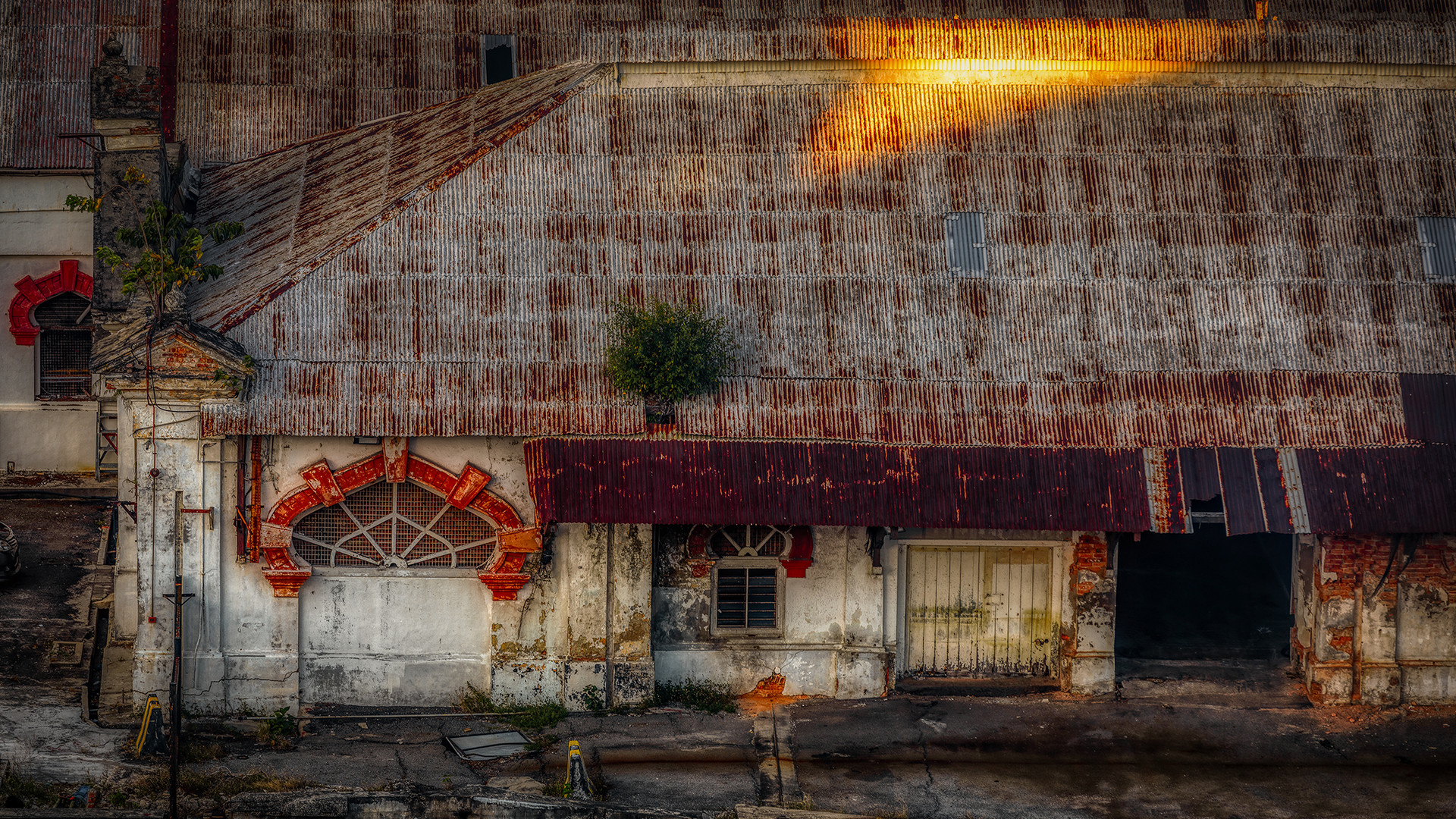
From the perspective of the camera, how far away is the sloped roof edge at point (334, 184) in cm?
1992

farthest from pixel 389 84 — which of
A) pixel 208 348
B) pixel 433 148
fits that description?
pixel 208 348

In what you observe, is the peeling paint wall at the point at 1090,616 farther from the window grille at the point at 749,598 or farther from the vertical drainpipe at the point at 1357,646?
the window grille at the point at 749,598

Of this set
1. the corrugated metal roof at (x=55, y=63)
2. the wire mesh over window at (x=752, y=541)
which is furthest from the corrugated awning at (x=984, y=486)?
the corrugated metal roof at (x=55, y=63)

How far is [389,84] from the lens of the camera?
26000 millimetres

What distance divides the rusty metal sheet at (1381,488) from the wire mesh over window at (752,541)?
6605 millimetres

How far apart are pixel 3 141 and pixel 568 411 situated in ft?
41.0

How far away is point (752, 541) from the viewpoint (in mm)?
20109

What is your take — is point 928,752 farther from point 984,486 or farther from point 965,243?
point 965,243

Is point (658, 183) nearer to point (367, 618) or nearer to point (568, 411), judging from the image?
point (568, 411)

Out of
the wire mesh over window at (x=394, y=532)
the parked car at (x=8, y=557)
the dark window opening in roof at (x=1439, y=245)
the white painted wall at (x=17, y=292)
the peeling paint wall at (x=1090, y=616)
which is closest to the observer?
the wire mesh over window at (x=394, y=532)

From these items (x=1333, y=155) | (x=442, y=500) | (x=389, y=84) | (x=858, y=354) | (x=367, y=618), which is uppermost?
(x=389, y=84)

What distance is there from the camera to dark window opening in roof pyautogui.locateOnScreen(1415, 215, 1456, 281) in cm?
2072

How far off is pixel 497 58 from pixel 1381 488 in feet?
51.9

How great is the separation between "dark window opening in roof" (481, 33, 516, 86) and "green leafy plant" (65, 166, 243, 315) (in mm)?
6898
